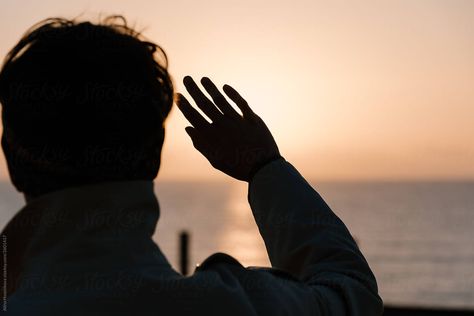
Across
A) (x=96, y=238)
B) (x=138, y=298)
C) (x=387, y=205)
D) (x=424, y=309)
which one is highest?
(x=96, y=238)

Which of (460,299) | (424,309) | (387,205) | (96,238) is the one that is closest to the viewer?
(96,238)

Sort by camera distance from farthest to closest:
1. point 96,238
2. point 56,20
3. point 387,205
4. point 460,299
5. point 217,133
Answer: point 387,205
point 460,299
point 217,133
point 56,20
point 96,238

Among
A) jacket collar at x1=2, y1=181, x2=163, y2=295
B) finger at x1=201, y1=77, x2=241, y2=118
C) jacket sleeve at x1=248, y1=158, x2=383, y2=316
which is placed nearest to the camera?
jacket collar at x1=2, y1=181, x2=163, y2=295

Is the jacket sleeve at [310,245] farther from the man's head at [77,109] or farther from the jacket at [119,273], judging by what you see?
the man's head at [77,109]

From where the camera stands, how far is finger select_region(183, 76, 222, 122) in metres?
1.51

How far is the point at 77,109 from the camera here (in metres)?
1.24

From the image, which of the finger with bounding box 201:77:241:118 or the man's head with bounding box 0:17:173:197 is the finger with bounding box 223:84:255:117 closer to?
the finger with bounding box 201:77:241:118

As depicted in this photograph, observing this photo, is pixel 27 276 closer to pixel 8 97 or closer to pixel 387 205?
pixel 8 97

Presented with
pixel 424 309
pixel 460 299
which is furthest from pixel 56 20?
pixel 460 299

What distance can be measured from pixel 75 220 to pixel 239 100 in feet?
1.42

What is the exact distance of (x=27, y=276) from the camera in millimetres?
1211

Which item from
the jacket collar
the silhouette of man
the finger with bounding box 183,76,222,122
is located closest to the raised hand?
the finger with bounding box 183,76,222,122

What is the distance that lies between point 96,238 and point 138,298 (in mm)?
115

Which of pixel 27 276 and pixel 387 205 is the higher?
pixel 27 276
